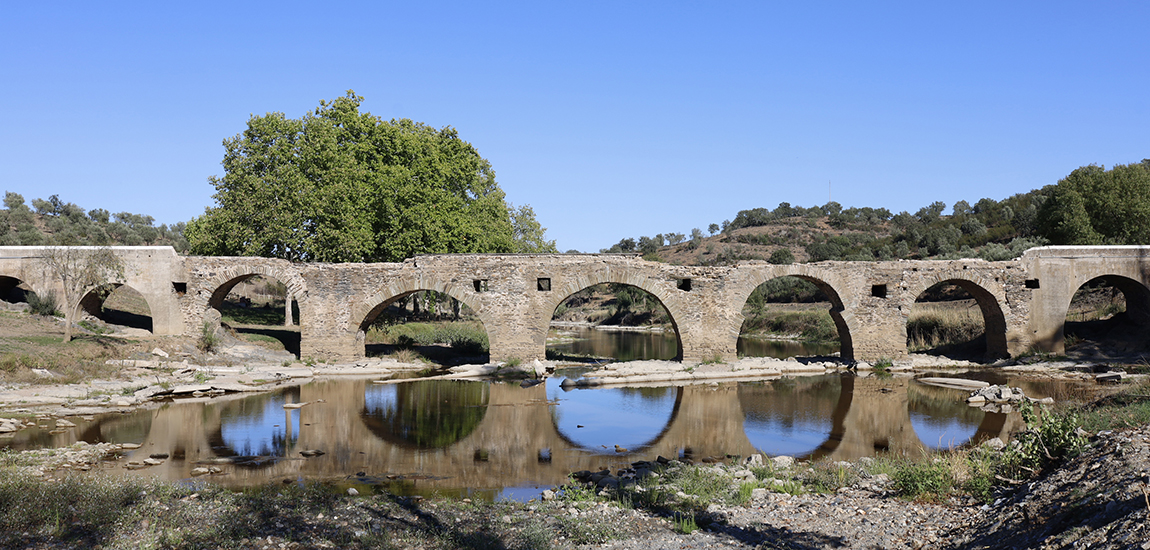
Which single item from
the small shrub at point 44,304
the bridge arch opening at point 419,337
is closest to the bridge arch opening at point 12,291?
the small shrub at point 44,304

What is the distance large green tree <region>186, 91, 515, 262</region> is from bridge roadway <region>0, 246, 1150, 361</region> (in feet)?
12.9

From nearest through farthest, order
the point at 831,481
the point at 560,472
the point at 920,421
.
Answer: the point at 831,481, the point at 560,472, the point at 920,421

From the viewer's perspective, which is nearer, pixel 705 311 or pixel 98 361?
pixel 98 361

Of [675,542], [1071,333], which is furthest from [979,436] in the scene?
[1071,333]

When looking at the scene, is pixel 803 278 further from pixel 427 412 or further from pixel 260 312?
pixel 260 312

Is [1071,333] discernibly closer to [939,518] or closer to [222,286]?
[939,518]

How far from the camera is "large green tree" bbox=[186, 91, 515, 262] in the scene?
2605cm

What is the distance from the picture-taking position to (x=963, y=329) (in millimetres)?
26781

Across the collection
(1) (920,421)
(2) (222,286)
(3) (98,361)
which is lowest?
(1) (920,421)

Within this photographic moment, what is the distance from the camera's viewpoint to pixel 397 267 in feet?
72.0

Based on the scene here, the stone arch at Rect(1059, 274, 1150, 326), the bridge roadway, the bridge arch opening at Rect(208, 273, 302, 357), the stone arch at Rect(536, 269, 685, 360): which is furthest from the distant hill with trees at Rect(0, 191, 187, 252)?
the stone arch at Rect(1059, 274, 1150, 326)

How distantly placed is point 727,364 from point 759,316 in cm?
1837

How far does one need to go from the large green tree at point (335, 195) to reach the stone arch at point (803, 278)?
1135cm

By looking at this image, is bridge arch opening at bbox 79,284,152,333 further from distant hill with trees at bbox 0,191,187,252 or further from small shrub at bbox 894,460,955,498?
small shrub at bbox 894,460,955,498
